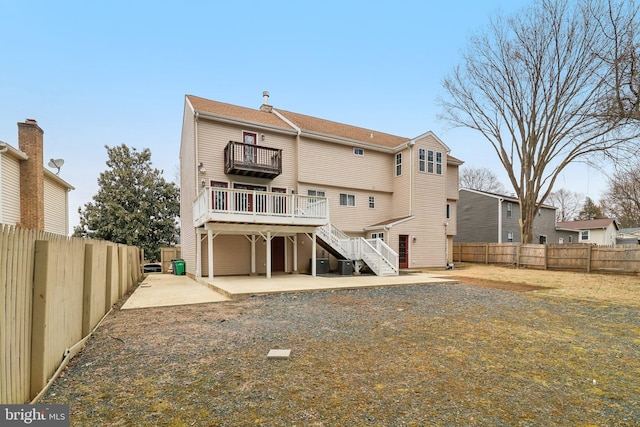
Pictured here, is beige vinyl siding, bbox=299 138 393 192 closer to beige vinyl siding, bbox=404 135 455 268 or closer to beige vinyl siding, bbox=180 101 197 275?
beige vinyl siding, bbox=404 135 455 268

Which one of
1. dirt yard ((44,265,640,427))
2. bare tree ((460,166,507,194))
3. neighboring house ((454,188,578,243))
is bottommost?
dirt yard ((44,265,640,427))

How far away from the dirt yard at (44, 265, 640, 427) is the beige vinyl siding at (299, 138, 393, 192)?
33.4 feet

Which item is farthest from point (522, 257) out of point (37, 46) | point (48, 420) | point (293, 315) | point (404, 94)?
point (37, 46)

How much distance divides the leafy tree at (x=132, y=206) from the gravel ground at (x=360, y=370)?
19.7 m

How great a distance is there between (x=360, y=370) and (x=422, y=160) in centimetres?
1636

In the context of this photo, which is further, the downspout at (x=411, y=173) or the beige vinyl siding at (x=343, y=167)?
the downspout at (x=411, y=173)

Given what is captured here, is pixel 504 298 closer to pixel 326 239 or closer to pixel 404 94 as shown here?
pixel 326 239

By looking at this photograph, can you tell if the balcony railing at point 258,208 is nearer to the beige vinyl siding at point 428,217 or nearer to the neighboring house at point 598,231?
the beige vinyl siding at point 428,217

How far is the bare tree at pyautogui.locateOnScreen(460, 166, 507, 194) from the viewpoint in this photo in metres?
44.4

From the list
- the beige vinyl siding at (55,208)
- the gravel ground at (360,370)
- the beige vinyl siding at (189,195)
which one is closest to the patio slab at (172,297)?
the gravel ground at (360,370)

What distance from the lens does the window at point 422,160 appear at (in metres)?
18.0

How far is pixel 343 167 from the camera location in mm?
17125

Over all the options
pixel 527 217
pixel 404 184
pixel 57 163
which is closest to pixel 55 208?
pixel 57 163

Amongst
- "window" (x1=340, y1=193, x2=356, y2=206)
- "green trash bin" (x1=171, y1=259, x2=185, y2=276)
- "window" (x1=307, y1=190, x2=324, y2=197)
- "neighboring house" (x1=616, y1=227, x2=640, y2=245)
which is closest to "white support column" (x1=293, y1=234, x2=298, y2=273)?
"window" (x1=307, y1=190, x2=324, y2=197)
